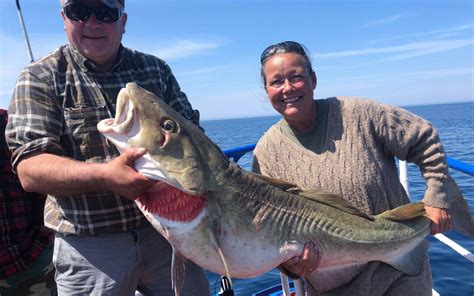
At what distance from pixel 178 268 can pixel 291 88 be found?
165cm

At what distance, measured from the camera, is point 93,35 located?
3119 millimetres

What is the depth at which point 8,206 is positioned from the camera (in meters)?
3.71

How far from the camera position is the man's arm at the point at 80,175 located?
240 cm

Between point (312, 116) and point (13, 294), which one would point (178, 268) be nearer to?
point (312, 116)

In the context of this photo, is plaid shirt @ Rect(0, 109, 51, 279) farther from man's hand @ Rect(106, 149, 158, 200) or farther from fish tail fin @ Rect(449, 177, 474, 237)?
fish tail fin @ Rect(449, 177, 474, 237)

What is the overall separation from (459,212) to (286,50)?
196cm

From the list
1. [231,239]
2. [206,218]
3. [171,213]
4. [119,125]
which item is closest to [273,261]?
[231,239]

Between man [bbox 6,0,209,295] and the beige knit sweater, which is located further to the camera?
the beige knit sweater

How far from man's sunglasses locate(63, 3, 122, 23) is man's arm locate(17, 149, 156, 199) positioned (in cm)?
111

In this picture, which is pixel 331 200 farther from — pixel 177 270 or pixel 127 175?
pixel 127 175

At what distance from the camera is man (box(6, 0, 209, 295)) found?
2887 mm

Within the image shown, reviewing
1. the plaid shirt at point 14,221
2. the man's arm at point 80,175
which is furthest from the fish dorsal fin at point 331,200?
the plaid shirt at point 14,221

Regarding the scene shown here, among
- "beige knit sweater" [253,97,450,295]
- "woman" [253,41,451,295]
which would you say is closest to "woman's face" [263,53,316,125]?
"woman" [253,41,451,295]

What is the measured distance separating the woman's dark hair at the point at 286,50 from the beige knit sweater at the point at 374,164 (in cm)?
53
